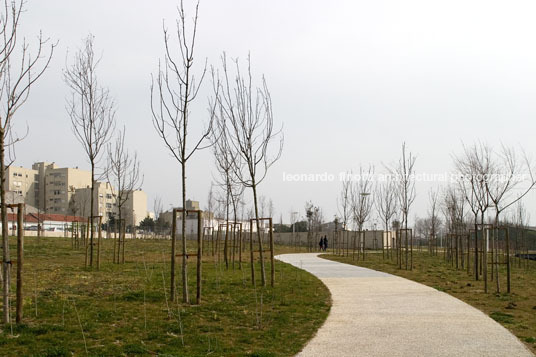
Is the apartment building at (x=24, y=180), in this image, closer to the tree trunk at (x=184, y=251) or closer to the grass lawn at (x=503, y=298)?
the grass lawn at (x=503, y=298)

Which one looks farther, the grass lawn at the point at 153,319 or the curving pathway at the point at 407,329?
the curving pathway at the point at 407,329

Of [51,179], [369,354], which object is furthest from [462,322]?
[51,179]

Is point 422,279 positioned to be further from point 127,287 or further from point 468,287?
point 127,287

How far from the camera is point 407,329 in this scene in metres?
7.90

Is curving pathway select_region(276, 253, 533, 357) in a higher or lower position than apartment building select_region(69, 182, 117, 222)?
lower

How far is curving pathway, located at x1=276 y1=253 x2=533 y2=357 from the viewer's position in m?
6.56

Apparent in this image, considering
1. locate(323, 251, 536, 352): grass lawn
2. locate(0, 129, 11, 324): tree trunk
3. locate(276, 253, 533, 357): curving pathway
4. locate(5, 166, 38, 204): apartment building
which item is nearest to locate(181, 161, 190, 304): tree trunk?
locate(276, 253, 533, 357): curving pathway

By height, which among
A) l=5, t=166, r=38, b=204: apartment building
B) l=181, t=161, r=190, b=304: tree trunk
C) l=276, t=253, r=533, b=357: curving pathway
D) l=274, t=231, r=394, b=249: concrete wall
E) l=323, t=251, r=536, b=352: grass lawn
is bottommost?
l=274, t=231, r=394, b=249: concrete wall

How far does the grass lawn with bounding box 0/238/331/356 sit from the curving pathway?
421 millimetres

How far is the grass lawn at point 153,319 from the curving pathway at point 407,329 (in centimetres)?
42

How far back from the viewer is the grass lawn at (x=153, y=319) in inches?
249

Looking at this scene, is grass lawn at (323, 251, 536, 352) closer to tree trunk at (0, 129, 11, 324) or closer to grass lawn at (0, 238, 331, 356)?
grass lawn at (0, 238, 331, 356)

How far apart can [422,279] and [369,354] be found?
35.1 feet

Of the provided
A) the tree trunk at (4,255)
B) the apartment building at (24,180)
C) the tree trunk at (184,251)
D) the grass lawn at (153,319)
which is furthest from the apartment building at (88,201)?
the tree trunk at (4,255)
